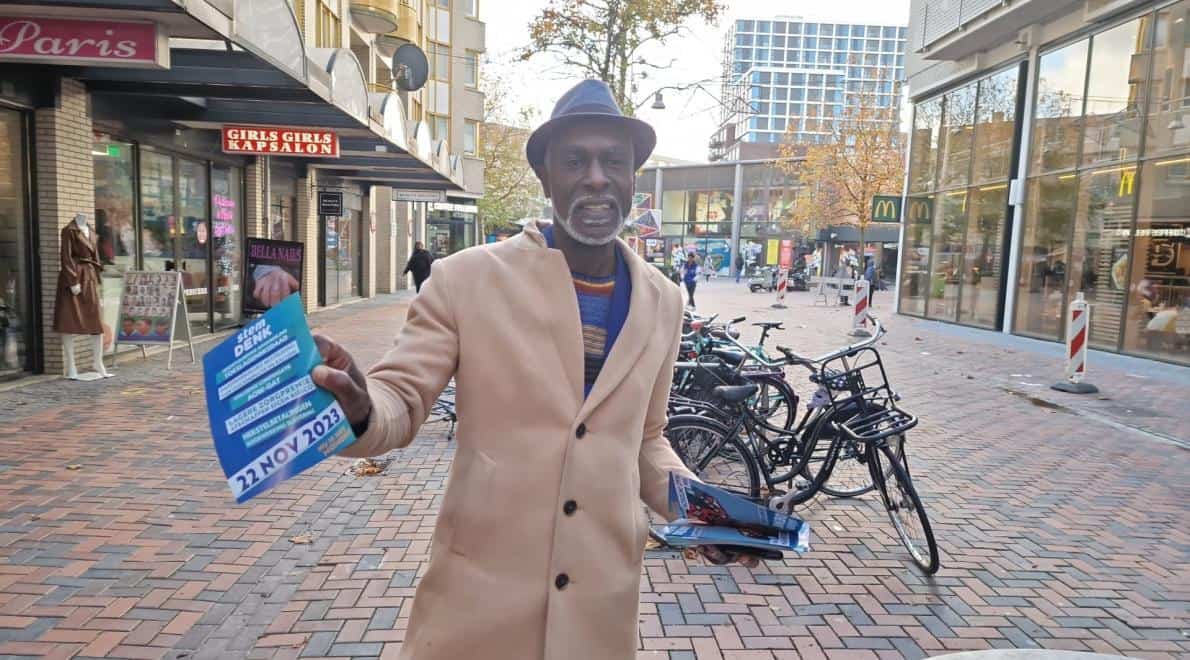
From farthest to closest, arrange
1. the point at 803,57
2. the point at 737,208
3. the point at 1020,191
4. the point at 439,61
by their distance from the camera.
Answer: the point at 803,57 → the point at 737,208 → the point at 439,61 → the point at 1020,191

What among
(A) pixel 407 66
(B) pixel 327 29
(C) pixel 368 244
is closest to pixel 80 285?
(B) pixel 327 29

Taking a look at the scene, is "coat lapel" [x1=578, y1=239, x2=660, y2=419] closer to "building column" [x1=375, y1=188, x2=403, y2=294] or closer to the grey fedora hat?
the grey fedora hat

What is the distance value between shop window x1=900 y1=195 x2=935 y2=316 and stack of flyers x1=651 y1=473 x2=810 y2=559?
800 inches

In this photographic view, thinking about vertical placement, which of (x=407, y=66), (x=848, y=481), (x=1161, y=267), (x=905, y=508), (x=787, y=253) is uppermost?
(x=407, y=66)

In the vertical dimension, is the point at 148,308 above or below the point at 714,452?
above

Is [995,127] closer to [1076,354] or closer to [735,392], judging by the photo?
[1076,354]

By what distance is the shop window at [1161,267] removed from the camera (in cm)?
1182

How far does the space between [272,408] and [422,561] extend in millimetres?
3138

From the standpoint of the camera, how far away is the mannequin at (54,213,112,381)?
27.3ft

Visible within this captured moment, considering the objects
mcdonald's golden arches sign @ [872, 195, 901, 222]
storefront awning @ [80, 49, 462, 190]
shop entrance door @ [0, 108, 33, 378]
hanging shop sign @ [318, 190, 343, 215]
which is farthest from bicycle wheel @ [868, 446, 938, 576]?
hanging shop sign @ [318, 190, 343, 215]

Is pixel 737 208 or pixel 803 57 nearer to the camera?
pixel 737 208

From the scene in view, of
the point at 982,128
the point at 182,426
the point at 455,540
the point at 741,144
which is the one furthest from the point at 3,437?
the point at 741,144

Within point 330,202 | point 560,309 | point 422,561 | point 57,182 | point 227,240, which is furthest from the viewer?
point 330,202

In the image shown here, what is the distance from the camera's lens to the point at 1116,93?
44.2 ft
